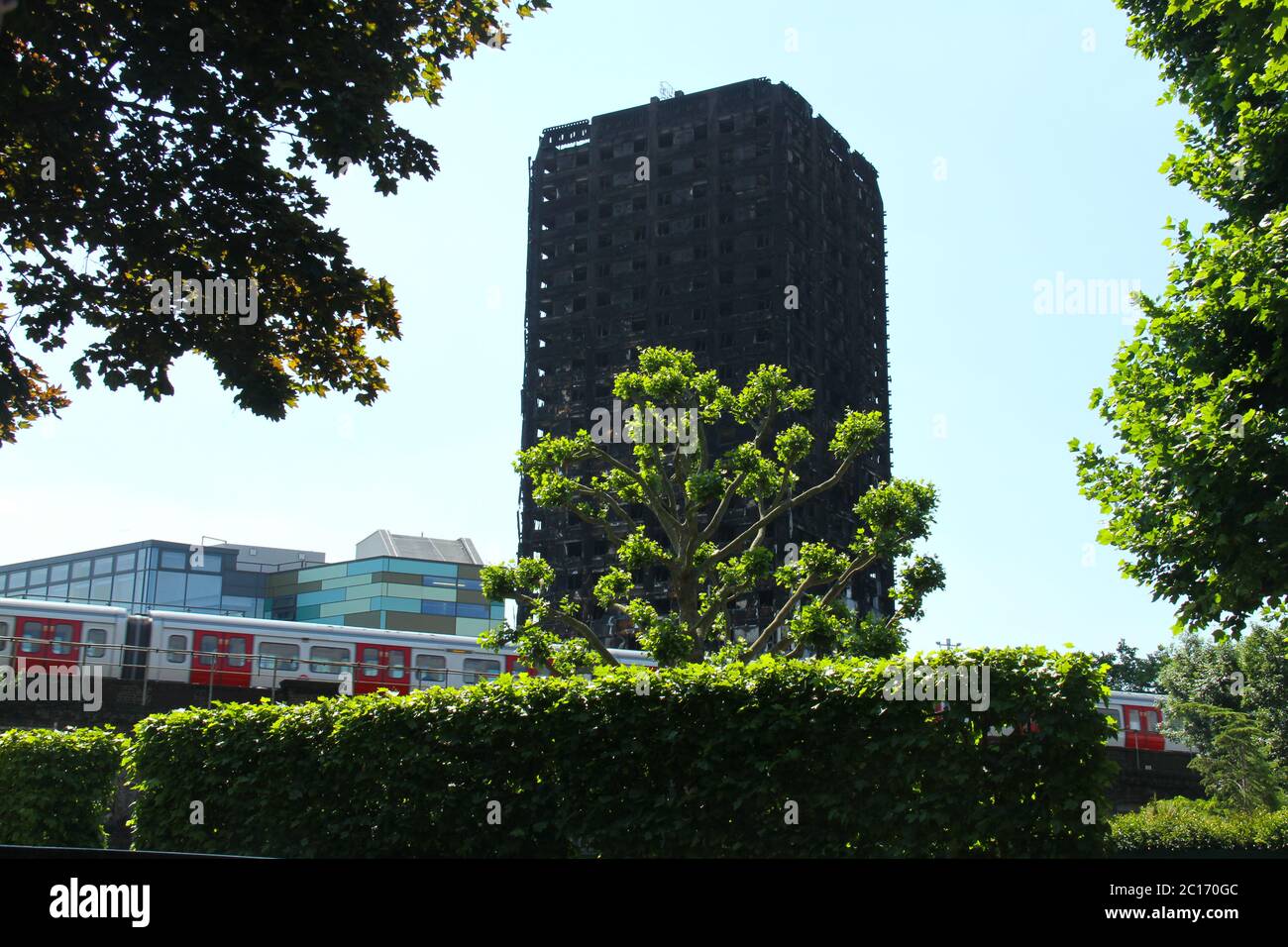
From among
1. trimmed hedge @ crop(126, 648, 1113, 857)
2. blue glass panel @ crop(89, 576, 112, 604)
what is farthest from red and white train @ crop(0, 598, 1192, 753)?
blue glass panel @ crop(89, 576, 112, 604)

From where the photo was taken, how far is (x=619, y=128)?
97750 mm

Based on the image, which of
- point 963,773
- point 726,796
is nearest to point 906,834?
point 963,773

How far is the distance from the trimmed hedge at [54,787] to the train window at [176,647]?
545 inches

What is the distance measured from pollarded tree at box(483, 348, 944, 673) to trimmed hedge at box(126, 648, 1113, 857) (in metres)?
6.75

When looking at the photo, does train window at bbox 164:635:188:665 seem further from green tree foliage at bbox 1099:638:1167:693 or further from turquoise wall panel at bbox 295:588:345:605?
green tree foliage at bbox 1099:638:1167:693

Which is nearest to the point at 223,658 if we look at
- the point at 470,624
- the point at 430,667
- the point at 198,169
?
the point at 430,667

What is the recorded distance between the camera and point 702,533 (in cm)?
2400

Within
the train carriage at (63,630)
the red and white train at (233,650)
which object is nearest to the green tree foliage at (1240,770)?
the red and white train at (233,650)

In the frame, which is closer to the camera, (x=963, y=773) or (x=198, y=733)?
(x=963, y=773)

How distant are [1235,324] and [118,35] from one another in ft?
52.9

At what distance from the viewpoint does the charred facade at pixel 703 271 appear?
287 ft
